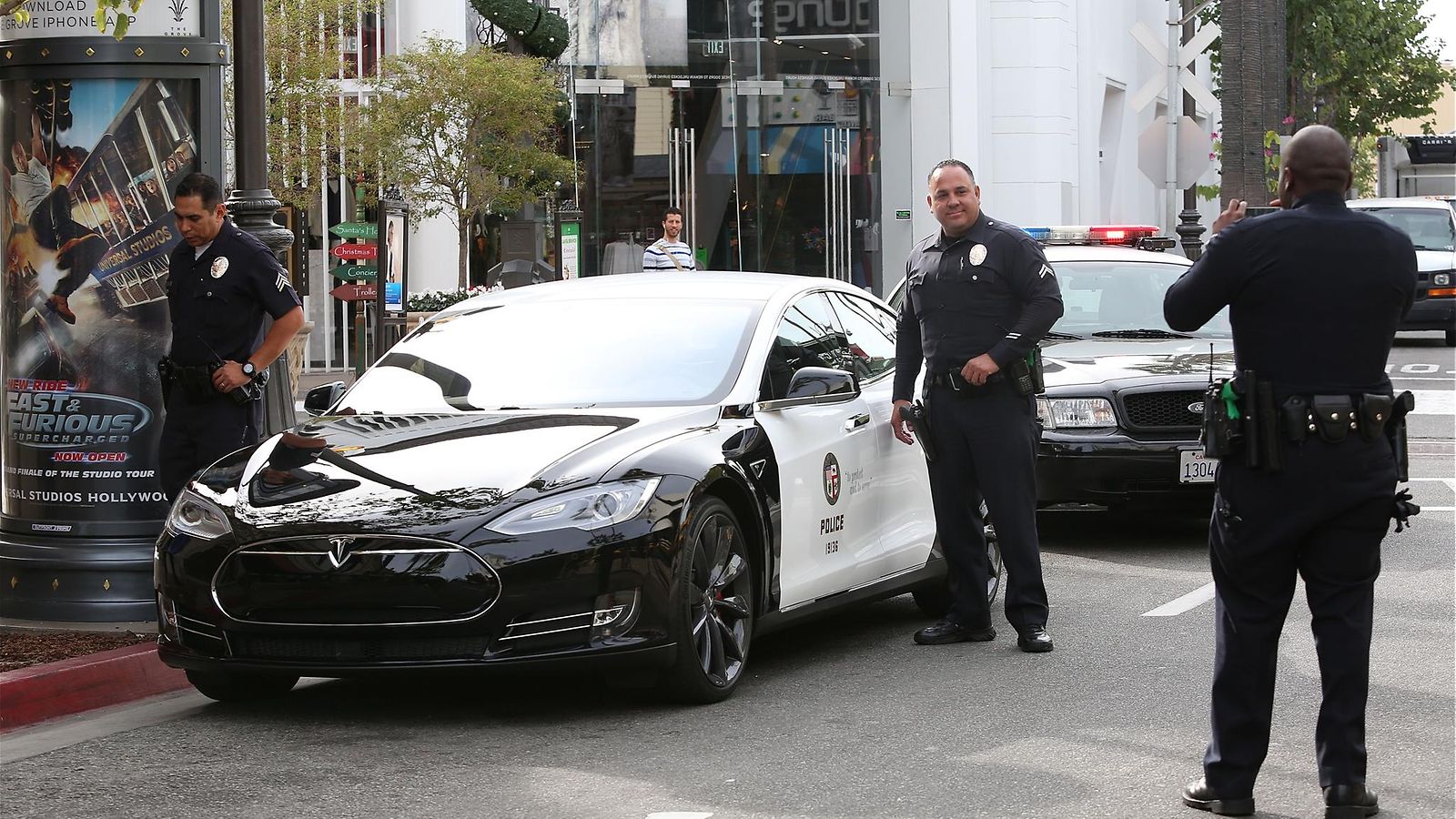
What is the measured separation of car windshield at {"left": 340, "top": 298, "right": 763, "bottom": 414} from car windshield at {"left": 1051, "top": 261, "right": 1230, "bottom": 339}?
472 cm

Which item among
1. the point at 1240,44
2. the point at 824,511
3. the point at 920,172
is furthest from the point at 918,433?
the point at 920,172

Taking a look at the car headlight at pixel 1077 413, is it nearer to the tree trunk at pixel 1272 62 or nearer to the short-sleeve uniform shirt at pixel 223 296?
the short-sleeve uniform shirt at pixel 223 296

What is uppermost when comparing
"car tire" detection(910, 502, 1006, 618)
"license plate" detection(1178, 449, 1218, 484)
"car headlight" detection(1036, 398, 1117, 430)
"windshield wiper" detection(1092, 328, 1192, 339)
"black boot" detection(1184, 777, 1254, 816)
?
"windshield wiper" detection(1092, 328, 1192, 339)

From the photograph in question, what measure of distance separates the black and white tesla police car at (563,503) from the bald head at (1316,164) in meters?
2.30

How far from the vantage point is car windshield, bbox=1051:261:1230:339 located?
39.6 feet

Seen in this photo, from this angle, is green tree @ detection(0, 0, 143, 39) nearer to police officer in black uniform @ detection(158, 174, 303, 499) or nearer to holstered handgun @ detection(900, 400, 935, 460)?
police officer in black uniform @ detection(158, 174, 303, 499)

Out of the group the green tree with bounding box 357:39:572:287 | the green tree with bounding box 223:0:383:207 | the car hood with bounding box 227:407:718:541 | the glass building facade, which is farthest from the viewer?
the glass building facade

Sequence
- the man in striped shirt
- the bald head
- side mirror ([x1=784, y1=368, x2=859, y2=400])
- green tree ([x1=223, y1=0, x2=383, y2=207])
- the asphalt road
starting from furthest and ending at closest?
green tree ([x1=223, y1=0, x2=383, y2=207]) → the man in striped shirt → side mirror ([x1=784, y1=368, x2=859, y2=400]) → the asphalt road → the bald head

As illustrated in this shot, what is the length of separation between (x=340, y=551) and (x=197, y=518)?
2.34 feet

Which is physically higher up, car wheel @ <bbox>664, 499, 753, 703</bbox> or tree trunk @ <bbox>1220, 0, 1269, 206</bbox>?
tree trunk @ <bbox>1220, 0, 1269, 206</bbox>

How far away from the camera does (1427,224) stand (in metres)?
30.9

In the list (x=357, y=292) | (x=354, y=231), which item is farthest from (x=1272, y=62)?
(x=357, y=292)

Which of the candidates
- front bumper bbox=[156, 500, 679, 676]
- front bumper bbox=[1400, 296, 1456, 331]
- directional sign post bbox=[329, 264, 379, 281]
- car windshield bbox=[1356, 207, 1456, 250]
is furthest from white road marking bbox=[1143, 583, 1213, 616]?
car windshield bbox=[1356, 207, 1456, 250]

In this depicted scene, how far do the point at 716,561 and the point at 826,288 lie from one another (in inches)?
83.1
